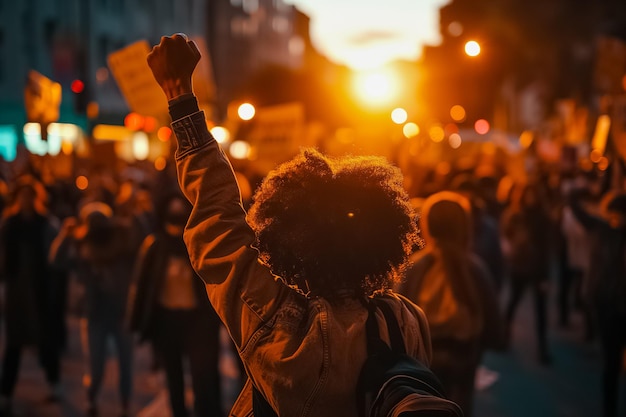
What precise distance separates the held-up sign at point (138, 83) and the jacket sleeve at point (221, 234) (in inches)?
360

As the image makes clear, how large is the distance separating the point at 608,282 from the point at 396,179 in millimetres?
4595

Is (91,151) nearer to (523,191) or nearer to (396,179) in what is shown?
(523,191)

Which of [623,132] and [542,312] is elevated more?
[623,132]

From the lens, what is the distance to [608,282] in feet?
23.3

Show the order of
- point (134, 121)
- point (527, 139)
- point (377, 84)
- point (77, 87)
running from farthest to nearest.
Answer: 1. point (134, 121)
2. point (527, 139)
3. point (377, 84)
4. point (77, 87)

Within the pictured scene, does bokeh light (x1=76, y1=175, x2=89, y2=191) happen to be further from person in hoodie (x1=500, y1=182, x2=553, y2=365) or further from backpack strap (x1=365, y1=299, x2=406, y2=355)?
backpack strap (x1=365, y1=299, x2=406, y2=355)

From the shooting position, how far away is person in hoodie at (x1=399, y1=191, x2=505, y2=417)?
18.1ft

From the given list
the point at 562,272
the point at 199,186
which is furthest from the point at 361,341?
the point at 562,272

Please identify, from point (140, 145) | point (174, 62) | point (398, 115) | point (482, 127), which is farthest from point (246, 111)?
point (140, 145)

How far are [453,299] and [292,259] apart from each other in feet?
9.41

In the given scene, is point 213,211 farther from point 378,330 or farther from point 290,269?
point 378,330

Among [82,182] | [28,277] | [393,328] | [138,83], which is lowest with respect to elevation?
[82,182]

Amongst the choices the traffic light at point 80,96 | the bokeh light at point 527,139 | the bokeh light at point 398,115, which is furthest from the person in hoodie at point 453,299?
the bokeh light at point 398,115

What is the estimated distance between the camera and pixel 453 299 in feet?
18.2
